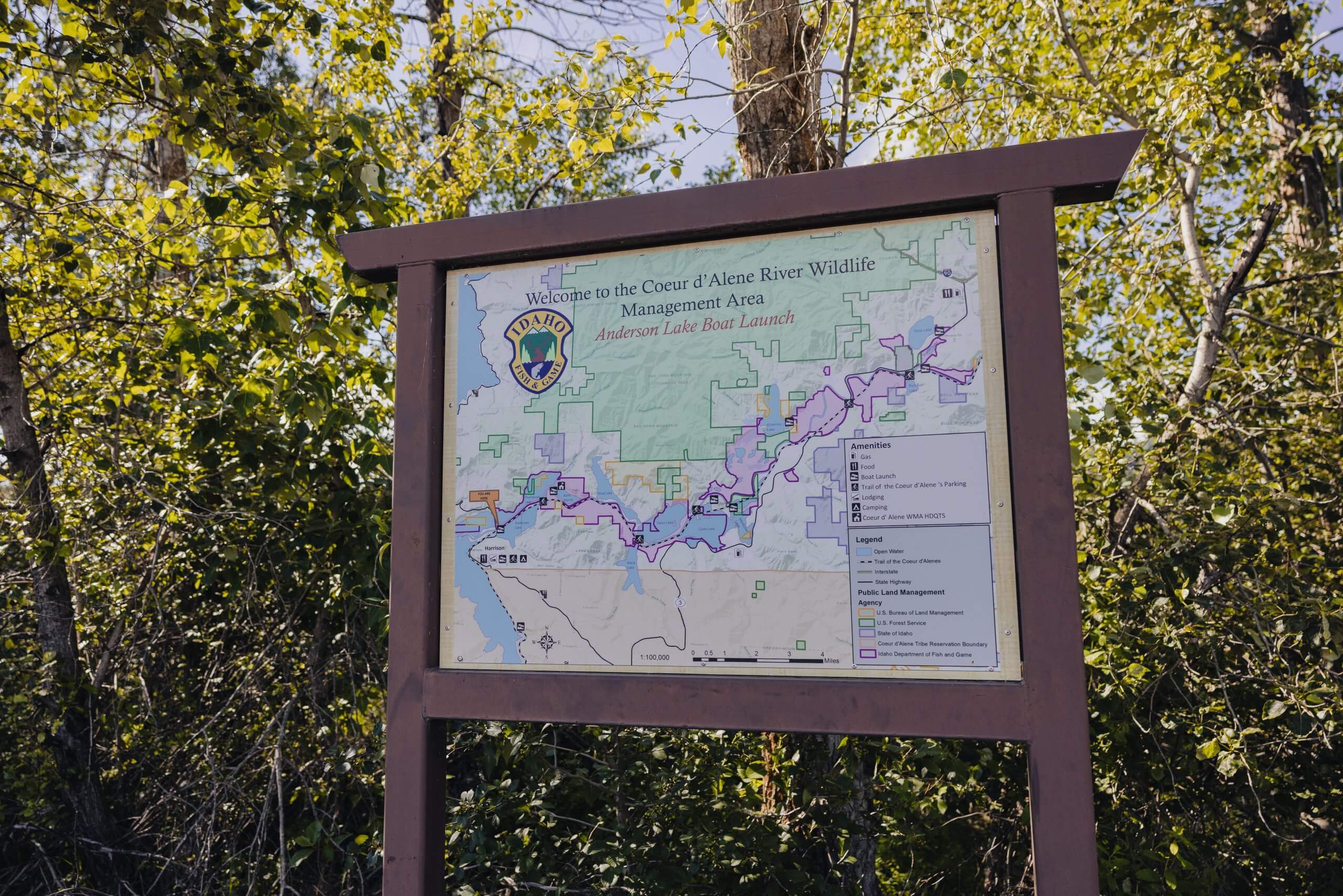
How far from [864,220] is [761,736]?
2231 mm

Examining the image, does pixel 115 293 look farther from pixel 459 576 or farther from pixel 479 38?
pixel 479 38

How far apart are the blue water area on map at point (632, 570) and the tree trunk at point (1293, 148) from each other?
4737mm

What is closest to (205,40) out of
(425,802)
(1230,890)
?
(425,802)

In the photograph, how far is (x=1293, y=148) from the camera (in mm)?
5066

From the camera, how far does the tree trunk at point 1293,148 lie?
5.26 metres

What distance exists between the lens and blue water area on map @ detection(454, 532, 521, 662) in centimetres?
221

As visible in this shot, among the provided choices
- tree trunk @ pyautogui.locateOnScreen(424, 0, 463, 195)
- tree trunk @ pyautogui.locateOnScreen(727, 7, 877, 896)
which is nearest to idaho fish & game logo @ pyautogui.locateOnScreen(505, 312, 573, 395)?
tree trunk @ pyautogui.locateOnScreen(727, 7, 877, 896)

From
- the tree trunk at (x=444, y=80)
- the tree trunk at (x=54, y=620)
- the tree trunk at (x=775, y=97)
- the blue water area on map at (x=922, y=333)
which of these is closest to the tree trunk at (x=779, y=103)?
the tree trunk at (x=775, y=97)

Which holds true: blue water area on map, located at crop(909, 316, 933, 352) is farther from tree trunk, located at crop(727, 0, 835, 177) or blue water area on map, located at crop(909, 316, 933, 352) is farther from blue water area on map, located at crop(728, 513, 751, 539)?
tree trunk, located at crop(727, 0, 835, 177)

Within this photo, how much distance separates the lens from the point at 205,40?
357cm

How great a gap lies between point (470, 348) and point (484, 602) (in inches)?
26.3

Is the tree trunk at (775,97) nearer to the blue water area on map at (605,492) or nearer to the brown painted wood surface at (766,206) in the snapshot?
the brown painted wood surface at (766,206)

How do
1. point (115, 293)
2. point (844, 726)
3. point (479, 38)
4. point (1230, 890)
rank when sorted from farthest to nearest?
point (479, 38)
point (115, 293)
point (1230, 890)
point (844, 726)

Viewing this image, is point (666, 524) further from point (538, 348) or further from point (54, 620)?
point (54, 620)
